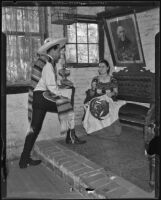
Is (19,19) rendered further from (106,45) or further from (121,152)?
(121,152)

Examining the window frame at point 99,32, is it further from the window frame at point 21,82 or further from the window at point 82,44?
the window frame at point 21,82

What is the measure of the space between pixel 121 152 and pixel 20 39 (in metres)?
2.49

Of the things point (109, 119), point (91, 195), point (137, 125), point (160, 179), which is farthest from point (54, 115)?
point (160, 179)

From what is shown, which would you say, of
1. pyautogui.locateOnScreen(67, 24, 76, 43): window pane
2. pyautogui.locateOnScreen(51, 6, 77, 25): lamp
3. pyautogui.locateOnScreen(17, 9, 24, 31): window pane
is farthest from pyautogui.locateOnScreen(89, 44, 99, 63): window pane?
pyautogui.locateOnScreen(17, 9, 24, 31): window pane

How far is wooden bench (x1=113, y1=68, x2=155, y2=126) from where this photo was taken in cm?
543

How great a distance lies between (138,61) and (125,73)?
35 cm

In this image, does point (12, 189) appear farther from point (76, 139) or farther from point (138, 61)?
point (138, 61)

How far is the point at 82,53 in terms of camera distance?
640cm

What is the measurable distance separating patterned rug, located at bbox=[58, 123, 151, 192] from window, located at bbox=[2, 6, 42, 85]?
1475mm

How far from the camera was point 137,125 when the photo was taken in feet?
19.1

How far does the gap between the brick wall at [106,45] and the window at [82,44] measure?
21 cm

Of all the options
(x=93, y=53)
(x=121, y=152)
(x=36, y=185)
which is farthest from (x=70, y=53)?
(x=36, y=185)

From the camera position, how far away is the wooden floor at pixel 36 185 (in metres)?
3.81

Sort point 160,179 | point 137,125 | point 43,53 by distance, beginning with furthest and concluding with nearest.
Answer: point 137,125 → point 43,53 → point 160,179
